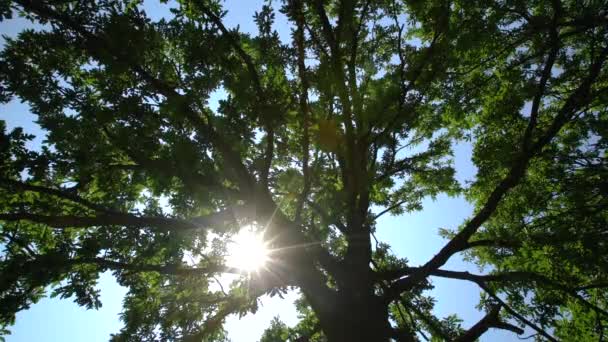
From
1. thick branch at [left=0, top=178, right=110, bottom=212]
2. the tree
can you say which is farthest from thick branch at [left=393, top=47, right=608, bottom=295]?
thick branch at [left=0, top=178, right=110, bottom=212]

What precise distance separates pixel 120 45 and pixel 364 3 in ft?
16.6

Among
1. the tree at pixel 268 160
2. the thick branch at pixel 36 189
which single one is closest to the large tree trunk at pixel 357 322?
the tree at pixel 268 160

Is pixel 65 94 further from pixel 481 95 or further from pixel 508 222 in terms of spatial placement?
pixel 508 222

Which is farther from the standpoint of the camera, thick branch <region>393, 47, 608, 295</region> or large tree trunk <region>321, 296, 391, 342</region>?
thick branch <region>393, 47, 608, 295</region>

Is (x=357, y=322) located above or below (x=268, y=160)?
below

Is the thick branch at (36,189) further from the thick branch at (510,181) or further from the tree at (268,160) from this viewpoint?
the thick branch at (510,181)

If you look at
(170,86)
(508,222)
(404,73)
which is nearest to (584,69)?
(508,222)

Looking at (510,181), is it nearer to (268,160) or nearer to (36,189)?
(268,160)

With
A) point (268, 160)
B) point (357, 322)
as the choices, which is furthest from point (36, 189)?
point (357, 322)

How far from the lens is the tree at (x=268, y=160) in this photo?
4.73 m

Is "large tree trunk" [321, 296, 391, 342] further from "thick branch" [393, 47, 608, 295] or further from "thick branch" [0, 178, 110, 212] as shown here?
"thick branch" [0, 178, 110, 212]

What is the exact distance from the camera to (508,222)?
8594mm

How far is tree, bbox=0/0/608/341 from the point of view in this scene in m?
4.73

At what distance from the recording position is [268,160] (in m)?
Answer: 4.78
